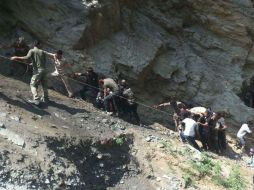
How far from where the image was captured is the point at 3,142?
13617 millimetres

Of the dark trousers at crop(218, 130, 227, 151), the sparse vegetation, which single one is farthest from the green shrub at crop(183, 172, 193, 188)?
the dark trousers at crop(218, 130, 227, 151)

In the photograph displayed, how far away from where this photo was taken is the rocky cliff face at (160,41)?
2023 cm

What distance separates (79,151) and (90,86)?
4.48 m

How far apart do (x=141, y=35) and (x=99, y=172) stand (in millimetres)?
8325

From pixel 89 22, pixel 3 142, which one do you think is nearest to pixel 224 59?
pixel 89 22

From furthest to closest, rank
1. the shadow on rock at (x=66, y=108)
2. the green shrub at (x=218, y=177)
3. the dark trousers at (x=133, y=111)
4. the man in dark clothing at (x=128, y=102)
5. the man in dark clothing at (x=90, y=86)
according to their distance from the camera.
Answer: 1. the man in dark clothing at (x=90, y=86)
2. the dark trousers at (x=133, y=111)
3. the man in dark clothing at (x=128, y=102)
4. the shadow on rock at (x=66, y=108)
5. the green shrub at (x=218, y=177)

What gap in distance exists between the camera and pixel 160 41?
72.1 ft

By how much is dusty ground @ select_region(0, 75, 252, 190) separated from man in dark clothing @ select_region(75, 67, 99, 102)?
0.87 meters

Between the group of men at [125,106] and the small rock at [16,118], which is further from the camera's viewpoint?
the group of men at [125,106]

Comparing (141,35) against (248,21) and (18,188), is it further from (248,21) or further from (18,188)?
(18,188)

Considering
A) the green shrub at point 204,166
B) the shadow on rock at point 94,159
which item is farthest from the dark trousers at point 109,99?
the green shrub at point 204,166

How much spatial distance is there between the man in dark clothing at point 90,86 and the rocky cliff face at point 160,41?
1.13 m

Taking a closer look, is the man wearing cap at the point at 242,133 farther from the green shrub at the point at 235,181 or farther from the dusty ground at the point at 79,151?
the green shrub at the point at 235,181

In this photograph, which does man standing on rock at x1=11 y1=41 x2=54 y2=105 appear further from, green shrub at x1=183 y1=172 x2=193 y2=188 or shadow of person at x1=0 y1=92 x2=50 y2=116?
green shrub at x1=183 y1=172 x2=193 y2=188
